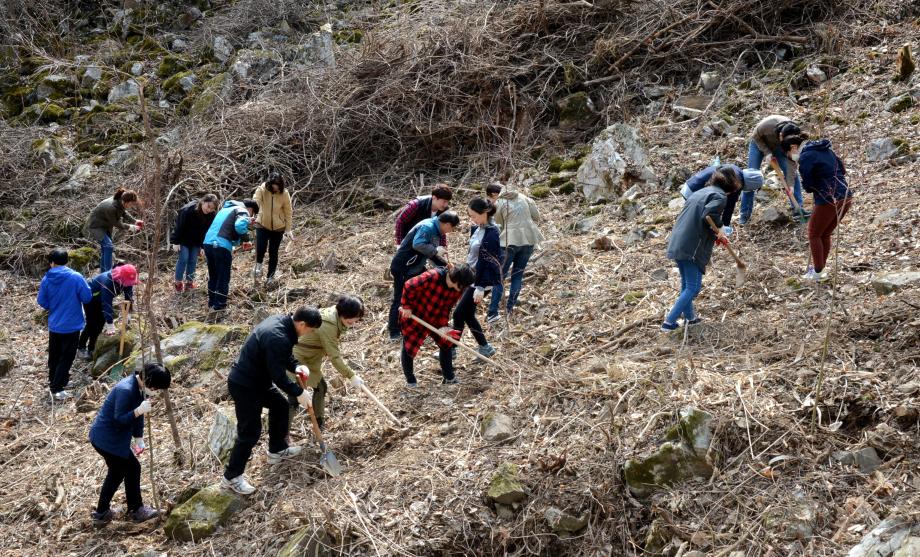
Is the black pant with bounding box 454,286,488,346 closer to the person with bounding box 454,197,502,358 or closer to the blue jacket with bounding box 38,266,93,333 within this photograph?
the person with bounding box 454,197,502,358

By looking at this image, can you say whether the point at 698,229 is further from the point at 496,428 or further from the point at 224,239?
the point at 224,239

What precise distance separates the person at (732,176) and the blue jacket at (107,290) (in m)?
5.55

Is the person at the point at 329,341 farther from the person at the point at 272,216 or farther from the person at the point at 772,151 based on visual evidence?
the person at the point at 772,151

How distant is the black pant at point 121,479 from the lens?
17.6 ft

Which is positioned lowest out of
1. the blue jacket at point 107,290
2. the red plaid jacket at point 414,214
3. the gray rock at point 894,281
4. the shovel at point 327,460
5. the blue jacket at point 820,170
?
the blue jacket at point 107,290

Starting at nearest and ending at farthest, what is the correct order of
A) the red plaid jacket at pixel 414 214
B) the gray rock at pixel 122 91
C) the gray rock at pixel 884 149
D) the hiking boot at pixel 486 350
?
the hiking boot at pixel 486 350
the red plaid jacket at pixel 414 214
the gray rock at pixel 884 149
the gray rock at pixel 122 91

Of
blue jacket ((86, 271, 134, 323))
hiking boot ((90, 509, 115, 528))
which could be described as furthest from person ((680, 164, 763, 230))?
blue jacket ((86, 271, 134, 323))

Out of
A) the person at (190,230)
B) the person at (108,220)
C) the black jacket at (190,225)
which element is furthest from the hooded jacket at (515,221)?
the person at (108,220)

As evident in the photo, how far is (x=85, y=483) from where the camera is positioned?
6.11 meters

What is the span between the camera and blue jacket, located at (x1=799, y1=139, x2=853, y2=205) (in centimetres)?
607

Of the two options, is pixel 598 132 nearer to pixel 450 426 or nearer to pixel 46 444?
pixel 450 426

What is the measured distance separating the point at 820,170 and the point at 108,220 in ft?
24.4

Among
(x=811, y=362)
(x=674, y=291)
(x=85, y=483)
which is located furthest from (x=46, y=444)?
(x=811, y=362)

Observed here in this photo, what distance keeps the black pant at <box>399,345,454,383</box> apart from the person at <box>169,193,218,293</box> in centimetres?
370
